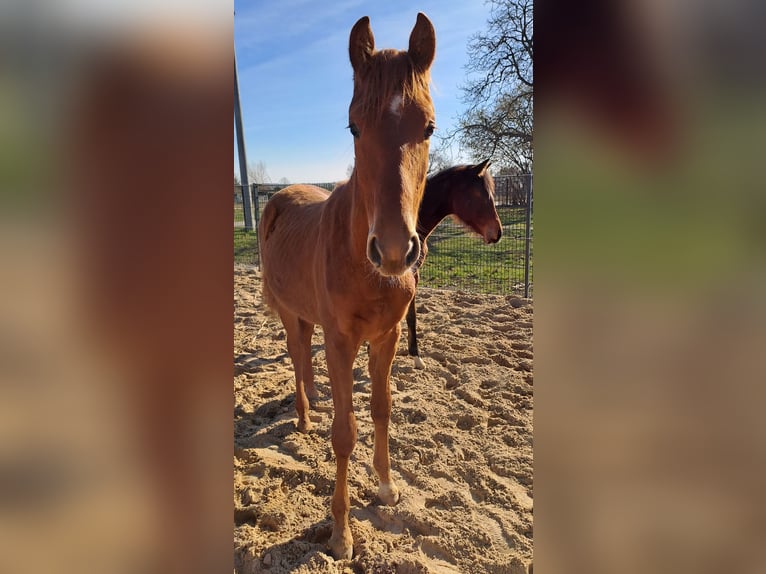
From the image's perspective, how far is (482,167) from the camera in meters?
5.24

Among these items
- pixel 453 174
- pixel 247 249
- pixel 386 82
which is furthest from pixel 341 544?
pixel 247 249

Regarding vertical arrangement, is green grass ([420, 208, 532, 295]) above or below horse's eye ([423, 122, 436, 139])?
below

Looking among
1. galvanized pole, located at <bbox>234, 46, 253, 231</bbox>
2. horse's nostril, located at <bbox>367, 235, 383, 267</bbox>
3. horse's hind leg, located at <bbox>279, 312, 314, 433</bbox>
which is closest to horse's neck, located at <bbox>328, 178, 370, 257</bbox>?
horse's nostril, located at <bbox>367, 235, 383, 267</bbox>

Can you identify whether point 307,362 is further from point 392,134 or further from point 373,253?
point 392,134

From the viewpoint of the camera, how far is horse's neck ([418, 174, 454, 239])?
5.22m

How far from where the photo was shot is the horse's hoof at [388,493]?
2.62 metres

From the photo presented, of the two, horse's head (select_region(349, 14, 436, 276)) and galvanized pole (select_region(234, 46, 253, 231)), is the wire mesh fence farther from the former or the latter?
horse's head (select_region(349, 14, 436, 276))

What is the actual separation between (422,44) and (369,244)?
0.98 m

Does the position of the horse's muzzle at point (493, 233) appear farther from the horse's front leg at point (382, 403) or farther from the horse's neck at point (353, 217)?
the horse's neck at point (353, 217)
